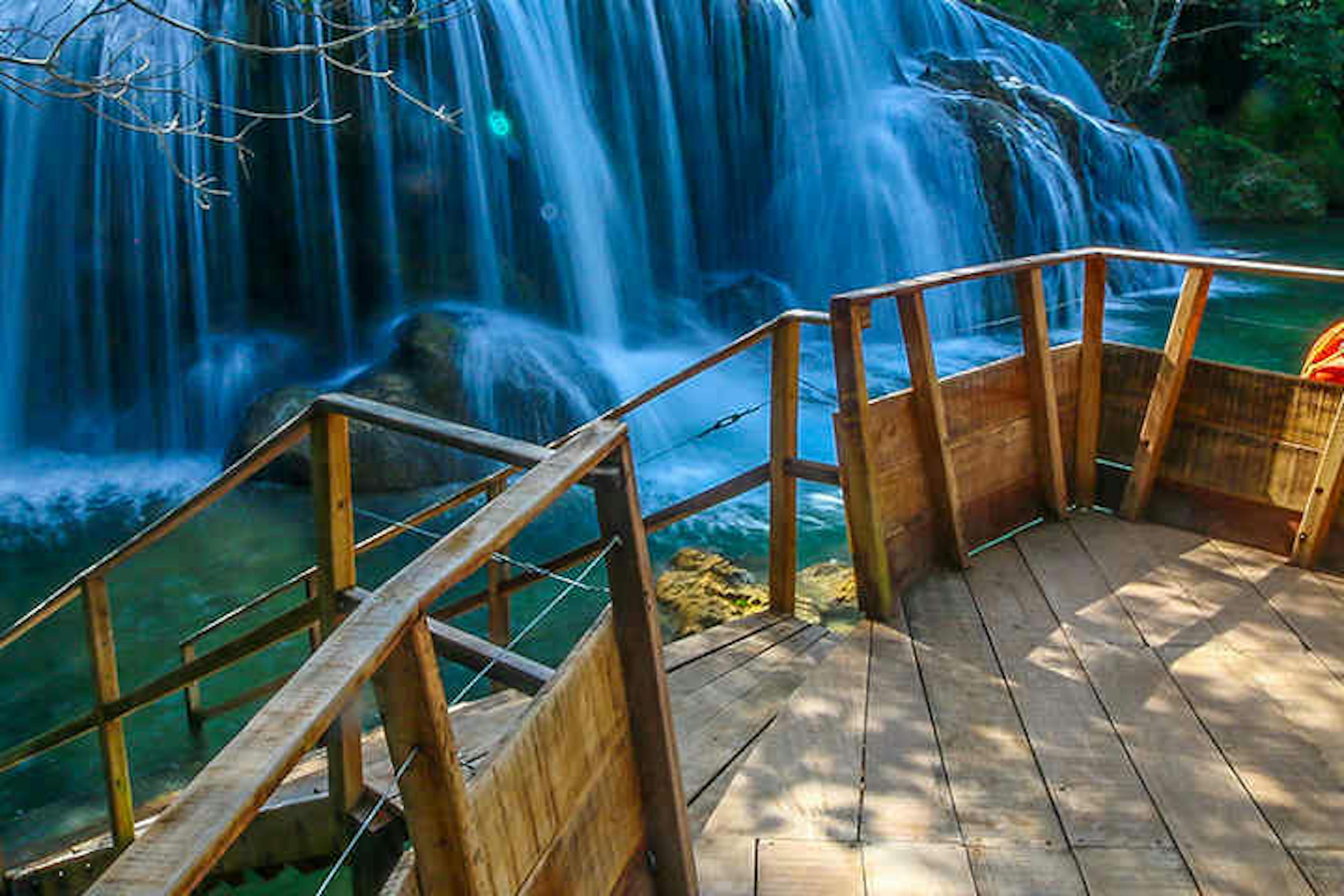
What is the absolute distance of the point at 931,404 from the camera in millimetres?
4230

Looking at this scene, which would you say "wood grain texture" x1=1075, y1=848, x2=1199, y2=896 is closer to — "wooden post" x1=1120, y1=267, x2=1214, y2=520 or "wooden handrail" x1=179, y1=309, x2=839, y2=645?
"wooden handrail" x1=179, y1=309, x2=839, y2=645

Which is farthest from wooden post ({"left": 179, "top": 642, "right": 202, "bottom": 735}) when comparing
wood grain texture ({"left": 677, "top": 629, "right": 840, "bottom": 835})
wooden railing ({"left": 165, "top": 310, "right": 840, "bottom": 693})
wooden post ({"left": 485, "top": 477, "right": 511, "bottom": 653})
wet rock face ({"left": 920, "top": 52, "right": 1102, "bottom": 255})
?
wet rock face ({"left": 920, "top": 52, "right": 1102, "bottom": 255})

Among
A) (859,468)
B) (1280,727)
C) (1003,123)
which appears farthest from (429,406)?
(1003,123)

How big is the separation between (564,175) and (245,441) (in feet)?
16.7

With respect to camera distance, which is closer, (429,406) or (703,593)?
(703,593)

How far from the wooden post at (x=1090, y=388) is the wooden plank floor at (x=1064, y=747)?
0.66m

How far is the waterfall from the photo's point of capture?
10.9m

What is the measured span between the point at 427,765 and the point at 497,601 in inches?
132

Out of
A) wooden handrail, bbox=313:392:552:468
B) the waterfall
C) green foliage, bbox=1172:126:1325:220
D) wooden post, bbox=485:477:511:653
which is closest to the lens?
wooden handrail, bbox=313:392:552:468

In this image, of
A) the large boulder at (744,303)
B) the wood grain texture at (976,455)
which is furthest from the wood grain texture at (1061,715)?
the large boulder at (744,303)

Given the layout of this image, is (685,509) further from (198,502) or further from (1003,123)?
(1003,123)

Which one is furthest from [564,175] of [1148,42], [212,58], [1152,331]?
[1148,42]

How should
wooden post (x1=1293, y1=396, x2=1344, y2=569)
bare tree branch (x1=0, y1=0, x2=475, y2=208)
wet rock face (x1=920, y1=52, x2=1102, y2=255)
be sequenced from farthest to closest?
1. wet rock face (x1=920, y1=52, x2=1102, y2=255)
2. bare tree branch (x1=0, y1=0, x2=475, y2=208)
3. wooden post (x1=1293, y1=396, x2=1344, y2=569)

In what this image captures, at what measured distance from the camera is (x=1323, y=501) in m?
4.29
